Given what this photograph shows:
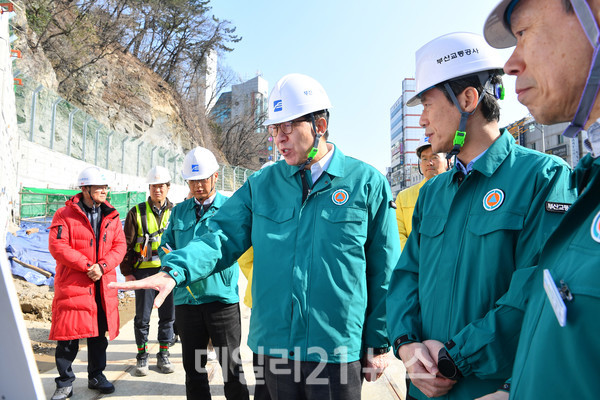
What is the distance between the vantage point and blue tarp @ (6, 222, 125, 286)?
7.71 meters

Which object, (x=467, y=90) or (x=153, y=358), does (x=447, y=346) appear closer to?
(x=467, y=90)

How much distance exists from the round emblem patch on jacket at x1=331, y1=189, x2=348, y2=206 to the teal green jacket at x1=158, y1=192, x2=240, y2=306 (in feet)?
3.96

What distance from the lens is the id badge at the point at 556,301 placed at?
85cm

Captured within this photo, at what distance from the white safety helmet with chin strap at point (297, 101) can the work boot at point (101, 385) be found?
11.3 ft

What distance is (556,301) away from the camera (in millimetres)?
876

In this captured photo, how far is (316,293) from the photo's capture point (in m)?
2.17

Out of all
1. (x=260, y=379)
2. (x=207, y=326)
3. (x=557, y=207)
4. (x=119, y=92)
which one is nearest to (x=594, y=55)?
(x=557, y=207)

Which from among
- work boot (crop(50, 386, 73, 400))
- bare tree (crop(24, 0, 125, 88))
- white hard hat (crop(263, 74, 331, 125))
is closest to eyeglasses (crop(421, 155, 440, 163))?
white hard hat (crop(263, 74, 331, 125))

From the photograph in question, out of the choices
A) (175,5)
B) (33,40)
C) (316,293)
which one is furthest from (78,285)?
(175,5)

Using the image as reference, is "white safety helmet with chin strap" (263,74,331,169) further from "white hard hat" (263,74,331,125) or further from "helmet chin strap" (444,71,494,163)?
"helmet chin strap" (444,71,494,163)

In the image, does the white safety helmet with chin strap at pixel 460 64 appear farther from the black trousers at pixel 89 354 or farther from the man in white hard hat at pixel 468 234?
→ the black trousers at pixel 89 354

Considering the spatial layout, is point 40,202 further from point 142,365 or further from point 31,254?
point 142,365

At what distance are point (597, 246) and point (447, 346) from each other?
85 cm

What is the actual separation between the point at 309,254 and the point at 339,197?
372mm
